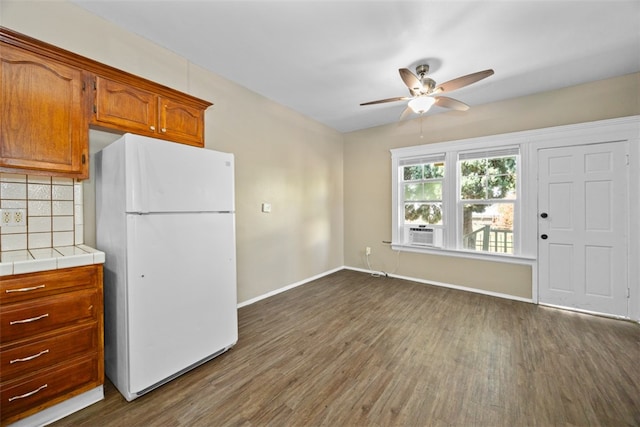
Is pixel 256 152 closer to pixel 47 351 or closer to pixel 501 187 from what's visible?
pixel 47 351

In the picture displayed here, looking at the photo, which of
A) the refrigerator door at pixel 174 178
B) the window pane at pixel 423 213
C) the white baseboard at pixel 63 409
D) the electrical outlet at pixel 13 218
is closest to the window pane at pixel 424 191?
the window pane at pixel 423 213

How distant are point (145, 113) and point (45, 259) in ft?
4.25

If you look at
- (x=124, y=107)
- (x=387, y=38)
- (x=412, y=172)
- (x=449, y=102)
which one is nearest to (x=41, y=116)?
(x=124, y=107)

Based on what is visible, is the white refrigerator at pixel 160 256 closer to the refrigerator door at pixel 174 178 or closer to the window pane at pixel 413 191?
the refrigerator door at pixel 174 178

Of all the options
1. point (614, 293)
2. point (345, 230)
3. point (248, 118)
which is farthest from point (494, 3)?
point (345, 230)

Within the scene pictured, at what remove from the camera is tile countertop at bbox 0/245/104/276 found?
1.38 meters

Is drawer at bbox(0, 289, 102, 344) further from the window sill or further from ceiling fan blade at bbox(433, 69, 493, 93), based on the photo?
the window sill

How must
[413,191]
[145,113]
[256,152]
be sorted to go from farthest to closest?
[413,191] → [256,152] → [145,113]

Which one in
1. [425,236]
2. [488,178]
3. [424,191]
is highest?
[488,178]

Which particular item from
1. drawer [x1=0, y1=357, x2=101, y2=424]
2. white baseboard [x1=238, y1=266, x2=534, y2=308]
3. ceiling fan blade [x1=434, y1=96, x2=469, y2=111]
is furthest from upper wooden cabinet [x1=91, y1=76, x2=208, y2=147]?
ceiling fan blade [x1=434, y1=96, x2=469, y2=111]

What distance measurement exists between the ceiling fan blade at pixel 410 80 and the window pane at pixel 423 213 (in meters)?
2.16

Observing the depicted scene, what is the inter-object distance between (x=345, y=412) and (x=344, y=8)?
2853 mm

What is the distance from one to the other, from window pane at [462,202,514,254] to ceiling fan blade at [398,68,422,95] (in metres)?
2.17

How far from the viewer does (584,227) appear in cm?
309
